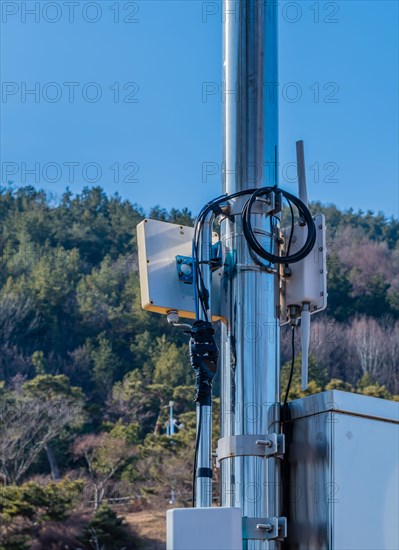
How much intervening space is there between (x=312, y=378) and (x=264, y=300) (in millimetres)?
35367

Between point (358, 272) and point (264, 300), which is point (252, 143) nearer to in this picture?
point (264, 300)

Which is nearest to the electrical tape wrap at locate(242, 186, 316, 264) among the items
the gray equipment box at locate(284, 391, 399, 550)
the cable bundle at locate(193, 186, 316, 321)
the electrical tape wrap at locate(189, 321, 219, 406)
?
the cable bundle at locate(193, 186, 316, 321)

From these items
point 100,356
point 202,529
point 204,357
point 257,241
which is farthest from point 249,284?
point 100,356

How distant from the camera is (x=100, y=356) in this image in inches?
1742

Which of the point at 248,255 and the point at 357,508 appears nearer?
the point at 357,508

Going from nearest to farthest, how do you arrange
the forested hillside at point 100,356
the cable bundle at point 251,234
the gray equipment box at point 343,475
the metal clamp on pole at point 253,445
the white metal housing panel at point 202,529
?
1. the white metal housing panel at point 202,529
2. the gray equipment box at point 343,475
3. the metal clamp on pole at point 253,445
4. the cable bundle at point 251,234
5. the forested hillside at point 100,356

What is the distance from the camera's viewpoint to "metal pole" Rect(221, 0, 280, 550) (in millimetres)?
2812

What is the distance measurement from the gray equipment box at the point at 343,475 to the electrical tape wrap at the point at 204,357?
0.25m

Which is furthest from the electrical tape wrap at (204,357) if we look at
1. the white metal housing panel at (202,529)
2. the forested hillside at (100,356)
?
the forested hillside at (100,356)

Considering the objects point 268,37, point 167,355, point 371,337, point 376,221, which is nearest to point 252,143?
point 268,37

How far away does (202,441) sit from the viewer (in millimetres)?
2787

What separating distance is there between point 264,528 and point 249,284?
2.20ft

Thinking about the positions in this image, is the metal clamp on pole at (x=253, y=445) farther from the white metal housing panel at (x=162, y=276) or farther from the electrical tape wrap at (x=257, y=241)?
the electrical tape wrap at (x=257, y=241)

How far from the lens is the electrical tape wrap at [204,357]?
9.28 feet
